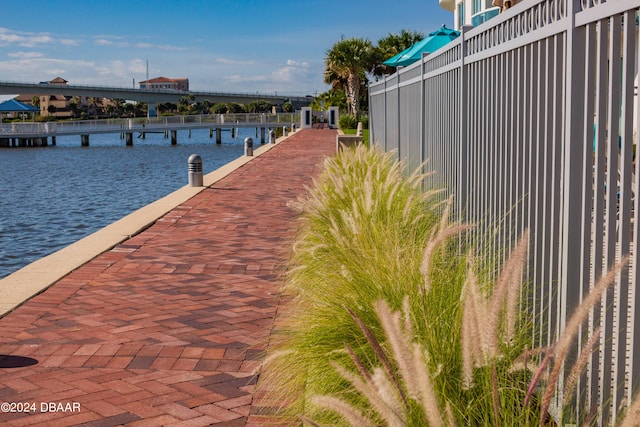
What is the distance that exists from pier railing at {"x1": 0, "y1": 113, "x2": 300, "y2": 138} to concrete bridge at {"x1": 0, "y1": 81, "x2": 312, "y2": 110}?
29607 millimetres

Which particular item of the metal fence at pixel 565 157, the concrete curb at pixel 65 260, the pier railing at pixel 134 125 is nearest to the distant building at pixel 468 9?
the concrete curb at pixel 65 260

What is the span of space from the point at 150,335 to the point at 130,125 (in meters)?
82.8

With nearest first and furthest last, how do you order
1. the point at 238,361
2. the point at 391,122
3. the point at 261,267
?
the point at 238,361, the point at 261,267, the point at 391,122

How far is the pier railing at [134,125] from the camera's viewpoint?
86062mm

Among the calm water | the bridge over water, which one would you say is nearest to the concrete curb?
the calm water

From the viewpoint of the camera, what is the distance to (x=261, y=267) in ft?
28.5

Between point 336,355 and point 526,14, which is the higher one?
point 526,14

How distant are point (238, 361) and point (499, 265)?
1.89 meters

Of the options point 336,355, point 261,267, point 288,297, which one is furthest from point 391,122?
point 336,355

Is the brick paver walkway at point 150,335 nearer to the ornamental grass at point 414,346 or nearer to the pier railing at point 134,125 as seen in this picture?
the ornamental grass at point 414,346

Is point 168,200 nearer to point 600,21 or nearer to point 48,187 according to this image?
point 600,21

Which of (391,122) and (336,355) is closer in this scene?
(336,355)

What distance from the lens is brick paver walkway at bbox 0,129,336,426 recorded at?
464 cm

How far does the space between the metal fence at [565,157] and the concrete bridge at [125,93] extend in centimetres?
11744
